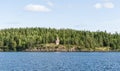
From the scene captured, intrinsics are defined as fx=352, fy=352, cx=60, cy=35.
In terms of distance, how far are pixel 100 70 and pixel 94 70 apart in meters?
1.62

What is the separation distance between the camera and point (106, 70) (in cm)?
9306

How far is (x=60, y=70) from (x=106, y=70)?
12188mm

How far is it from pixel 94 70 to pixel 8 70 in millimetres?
22708

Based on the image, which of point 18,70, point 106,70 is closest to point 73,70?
point 106,70

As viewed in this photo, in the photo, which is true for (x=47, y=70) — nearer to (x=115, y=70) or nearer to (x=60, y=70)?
(x=60, y=70)

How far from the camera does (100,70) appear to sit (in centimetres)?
9306

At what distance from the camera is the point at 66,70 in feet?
303

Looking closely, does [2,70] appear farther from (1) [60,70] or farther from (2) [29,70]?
(1) [60,70]

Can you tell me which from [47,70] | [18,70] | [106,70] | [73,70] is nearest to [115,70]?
[106,70]

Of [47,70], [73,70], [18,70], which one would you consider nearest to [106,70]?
[73,70]

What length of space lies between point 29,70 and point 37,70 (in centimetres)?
214

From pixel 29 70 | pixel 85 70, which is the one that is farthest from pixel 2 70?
pixel 85 70

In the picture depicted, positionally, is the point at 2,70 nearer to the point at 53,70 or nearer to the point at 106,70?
the point at 53,70

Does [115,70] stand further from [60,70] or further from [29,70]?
[29,70]
